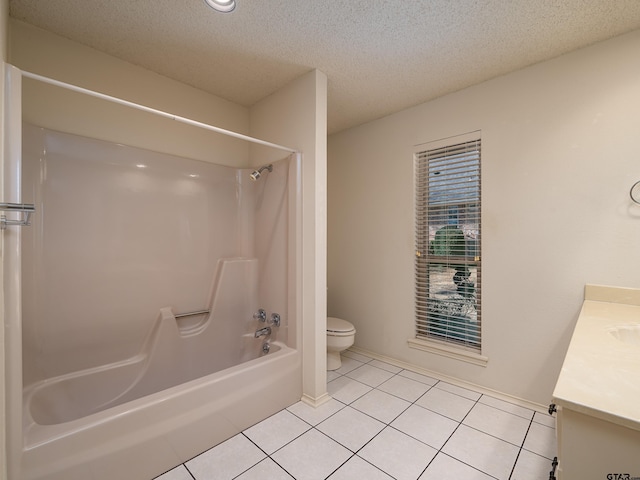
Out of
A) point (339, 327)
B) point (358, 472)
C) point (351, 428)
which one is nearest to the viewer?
point (358, 472)

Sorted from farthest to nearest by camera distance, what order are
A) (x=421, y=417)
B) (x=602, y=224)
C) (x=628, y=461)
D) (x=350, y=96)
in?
(x=350, y=96) → (x=421, y=417) → (x=602, y=224) → (x=628, y=461)

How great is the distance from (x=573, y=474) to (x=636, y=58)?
220 centimetres

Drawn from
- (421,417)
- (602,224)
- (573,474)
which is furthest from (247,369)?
(602,224)

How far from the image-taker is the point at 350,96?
7.89 ft

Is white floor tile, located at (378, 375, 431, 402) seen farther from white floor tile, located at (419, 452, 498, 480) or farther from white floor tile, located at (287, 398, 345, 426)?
white floor tile, located at (419, 452, 498, 480)

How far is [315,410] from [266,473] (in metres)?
0.59

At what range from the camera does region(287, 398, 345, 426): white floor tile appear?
1.82 meters

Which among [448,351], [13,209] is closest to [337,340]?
[448,351]

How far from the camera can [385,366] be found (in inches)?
103

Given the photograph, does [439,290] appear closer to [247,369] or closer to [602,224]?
[602,224]

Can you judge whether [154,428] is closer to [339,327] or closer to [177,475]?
[177,475]

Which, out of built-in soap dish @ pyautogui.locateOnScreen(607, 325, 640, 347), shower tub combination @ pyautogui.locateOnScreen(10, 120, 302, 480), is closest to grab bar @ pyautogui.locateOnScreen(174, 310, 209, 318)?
shower tub combination @ pyautogui.locateOnScreen(10, 120, 302, 480)

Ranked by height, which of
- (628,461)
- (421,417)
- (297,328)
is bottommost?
(421,417)

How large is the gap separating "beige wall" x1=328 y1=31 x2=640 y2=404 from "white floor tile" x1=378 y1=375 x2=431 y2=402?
9.7 inches
